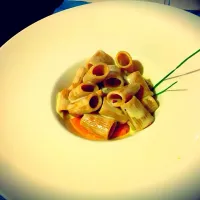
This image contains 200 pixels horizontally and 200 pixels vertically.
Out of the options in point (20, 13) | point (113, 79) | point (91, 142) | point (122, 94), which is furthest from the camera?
point (20, 13)

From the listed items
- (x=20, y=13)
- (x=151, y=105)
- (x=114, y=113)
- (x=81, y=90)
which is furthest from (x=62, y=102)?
(x=20, y=13)

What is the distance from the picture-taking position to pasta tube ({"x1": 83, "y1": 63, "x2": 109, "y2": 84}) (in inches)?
45.8

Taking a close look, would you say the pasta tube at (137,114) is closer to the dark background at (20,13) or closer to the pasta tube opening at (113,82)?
the pasta tube opening at (113,82)

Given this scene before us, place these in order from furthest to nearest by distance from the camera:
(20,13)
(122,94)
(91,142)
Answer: (20,13) → (122,94) → (91,142)

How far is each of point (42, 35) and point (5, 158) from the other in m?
0.54

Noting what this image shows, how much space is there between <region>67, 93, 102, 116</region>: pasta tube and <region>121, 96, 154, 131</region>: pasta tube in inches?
4.2

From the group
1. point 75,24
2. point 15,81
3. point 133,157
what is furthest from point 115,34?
point 133,157

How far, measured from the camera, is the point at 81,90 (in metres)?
A: 1.15

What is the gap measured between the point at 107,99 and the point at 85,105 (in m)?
0.07

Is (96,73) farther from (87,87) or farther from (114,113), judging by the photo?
(114,113)

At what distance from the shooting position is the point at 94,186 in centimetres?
87

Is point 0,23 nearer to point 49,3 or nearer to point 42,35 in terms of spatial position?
point 49,3

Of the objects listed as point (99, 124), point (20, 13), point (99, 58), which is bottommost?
point (20, 13)

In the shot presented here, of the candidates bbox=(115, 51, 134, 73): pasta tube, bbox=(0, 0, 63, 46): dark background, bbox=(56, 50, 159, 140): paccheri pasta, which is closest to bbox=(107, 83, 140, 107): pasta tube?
bbox=(56, 50, 159, 140): paccheri pasta
